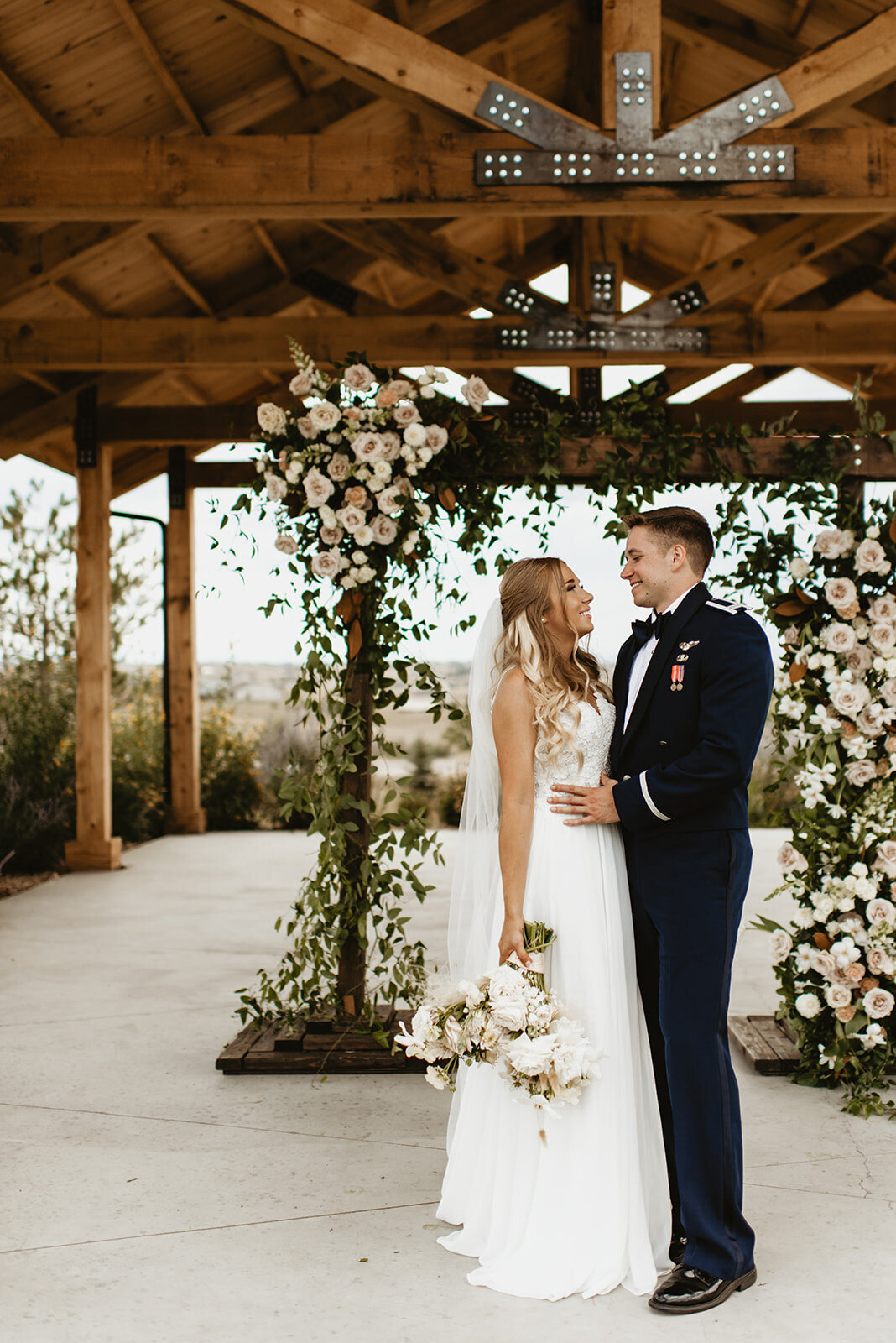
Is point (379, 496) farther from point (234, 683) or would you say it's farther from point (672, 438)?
point (234, 683)

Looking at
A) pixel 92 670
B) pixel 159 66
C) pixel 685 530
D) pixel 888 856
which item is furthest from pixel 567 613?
pixel 92 670

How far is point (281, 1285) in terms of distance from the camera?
2.56 metres

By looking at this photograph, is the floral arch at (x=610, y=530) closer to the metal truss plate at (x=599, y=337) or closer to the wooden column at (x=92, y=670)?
the metal truss plate at (x=599, y=337)

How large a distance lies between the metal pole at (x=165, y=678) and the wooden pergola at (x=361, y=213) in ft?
0.21

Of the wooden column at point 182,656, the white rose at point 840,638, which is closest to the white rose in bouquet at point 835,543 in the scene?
the white rose at point 840,638

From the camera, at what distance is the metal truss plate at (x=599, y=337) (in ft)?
21.7

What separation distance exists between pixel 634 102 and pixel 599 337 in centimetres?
304

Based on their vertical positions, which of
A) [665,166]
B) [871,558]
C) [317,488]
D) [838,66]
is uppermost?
[838,66]

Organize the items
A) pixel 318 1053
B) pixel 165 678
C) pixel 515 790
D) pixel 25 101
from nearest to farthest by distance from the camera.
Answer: pixel 515 790
pixel 318 1053
pixel 25 101
pixel 165 678

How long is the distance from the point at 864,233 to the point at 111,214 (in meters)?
6.23

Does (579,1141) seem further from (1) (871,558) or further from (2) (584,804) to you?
(1) (871,558)

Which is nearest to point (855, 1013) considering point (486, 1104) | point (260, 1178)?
point (486, 1104)

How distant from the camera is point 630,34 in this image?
145 inches

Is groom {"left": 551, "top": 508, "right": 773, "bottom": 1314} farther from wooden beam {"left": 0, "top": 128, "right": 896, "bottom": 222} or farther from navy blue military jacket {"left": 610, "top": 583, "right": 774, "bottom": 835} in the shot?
wooden beam {"left": 0, "top": 128, "right": 896, "bottom": 222}
